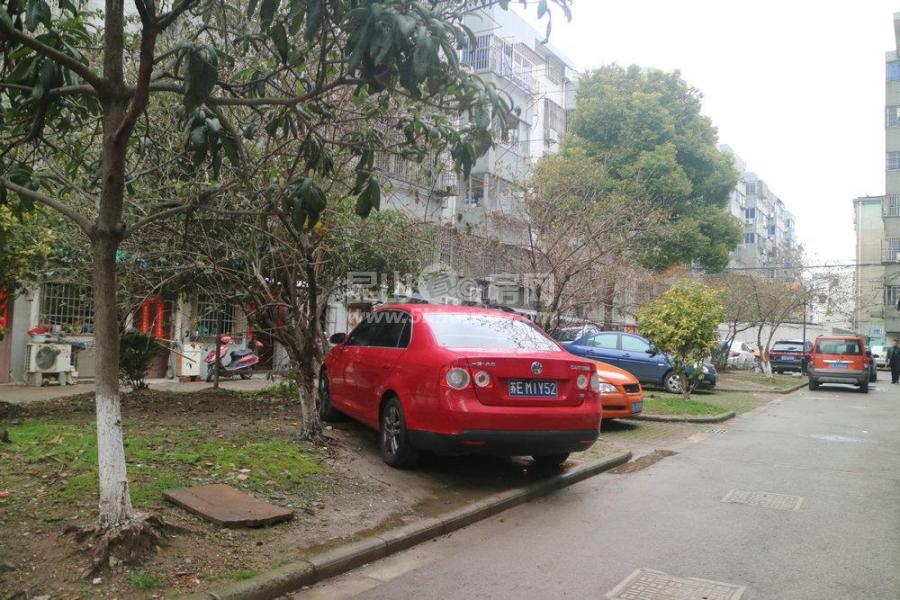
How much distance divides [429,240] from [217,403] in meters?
4.06

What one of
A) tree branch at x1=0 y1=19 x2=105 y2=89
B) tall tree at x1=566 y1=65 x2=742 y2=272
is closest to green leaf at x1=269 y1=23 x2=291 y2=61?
tree branch at x1=0 y1=19 x2=105 y2=89

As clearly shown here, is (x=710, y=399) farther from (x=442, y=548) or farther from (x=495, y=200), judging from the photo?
(x=442, y=548)

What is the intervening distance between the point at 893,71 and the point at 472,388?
55632 millimetres

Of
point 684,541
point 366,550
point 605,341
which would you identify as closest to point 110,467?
point 366,550

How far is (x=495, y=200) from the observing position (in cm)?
1812

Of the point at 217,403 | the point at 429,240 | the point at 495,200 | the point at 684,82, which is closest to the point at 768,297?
the point at 684,82

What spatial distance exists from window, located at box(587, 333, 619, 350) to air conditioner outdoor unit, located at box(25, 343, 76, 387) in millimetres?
11823

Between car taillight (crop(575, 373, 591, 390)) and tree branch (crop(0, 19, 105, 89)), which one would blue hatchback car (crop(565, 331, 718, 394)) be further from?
tree branch (crop(0, 19, 105, 89))

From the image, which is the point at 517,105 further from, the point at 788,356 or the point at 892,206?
the point at 892,206

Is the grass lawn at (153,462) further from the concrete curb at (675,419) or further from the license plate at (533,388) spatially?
the concrete curb at (675,419)

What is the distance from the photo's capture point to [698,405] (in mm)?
14047

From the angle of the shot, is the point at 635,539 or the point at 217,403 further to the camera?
the point at 217,403

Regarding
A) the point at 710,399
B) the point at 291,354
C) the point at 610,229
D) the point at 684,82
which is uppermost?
the point at 684,82

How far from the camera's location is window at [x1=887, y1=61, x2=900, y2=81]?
48.8 metres
